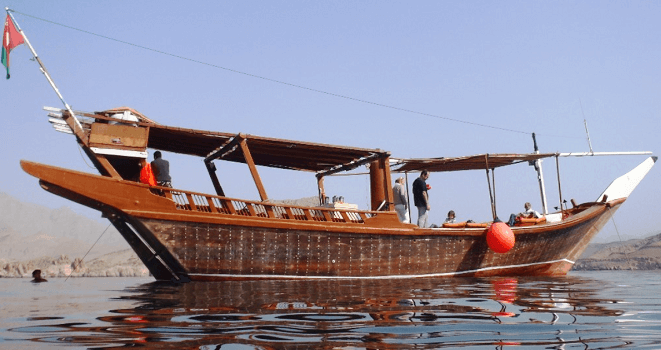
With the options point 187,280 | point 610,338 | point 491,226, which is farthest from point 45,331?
point 491,226

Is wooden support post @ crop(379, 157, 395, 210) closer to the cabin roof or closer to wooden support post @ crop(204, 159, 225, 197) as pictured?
the cabin roof

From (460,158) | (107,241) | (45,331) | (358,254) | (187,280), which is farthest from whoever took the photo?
(107,241)

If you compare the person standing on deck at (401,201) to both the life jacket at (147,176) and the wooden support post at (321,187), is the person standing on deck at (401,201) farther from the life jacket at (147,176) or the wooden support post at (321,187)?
the life jacket at (147,176)

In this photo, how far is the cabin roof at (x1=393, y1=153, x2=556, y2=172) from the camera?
1352 cm

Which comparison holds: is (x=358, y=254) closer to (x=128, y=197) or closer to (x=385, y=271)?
(x=385, y=271)

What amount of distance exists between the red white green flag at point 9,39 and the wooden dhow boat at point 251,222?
1.78 m

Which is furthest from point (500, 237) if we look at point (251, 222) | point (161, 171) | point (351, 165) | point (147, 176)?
point (147, 176)

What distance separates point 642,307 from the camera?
5.24m

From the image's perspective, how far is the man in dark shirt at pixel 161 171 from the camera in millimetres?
10375

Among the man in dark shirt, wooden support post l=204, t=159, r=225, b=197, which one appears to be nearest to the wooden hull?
the man in dark shirt

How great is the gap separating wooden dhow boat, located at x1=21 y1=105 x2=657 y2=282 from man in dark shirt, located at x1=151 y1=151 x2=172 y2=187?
0.35 metres

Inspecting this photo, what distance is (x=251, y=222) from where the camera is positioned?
9.95 metres

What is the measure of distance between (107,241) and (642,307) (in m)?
155

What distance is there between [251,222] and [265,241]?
0.51 meters
